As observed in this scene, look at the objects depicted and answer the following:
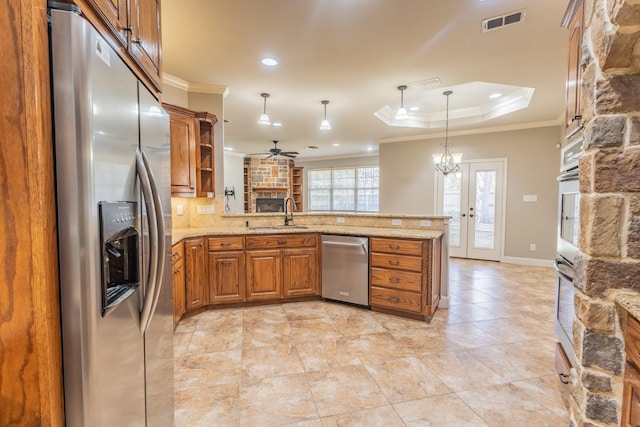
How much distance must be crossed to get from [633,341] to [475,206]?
18.0 feet

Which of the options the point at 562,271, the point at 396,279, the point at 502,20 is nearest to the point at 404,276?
the point at 396,279

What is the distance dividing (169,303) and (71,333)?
0.75 meters

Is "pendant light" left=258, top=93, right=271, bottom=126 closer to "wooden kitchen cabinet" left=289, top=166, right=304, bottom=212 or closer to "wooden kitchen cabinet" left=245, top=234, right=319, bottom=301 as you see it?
"wooden kitchen cabinet" left=245, top=234, right=319, bottom=301

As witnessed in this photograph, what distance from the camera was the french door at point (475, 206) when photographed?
5961 millimetres

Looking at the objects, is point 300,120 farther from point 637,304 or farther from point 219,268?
point 637,304

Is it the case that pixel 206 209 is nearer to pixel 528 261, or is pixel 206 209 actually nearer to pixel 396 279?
pixel 396 279

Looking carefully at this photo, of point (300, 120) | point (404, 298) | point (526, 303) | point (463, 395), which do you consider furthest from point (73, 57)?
point (300, 120)

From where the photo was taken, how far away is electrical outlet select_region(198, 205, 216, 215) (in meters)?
3.85

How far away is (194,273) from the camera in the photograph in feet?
10.3

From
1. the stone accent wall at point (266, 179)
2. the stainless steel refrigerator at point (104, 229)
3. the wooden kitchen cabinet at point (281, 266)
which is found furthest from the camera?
the stone accent wall at point (266, 179)

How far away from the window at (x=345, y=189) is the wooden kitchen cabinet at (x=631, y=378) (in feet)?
27.5

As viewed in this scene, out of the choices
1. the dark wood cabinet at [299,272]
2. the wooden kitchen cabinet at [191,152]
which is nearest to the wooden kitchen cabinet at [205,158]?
the wooden kitchen cabinet at [191,152]

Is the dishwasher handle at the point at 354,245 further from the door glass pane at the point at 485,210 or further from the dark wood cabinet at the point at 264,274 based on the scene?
the door glass pane at the point at 485,210

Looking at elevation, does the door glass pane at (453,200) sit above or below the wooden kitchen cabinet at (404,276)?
above
